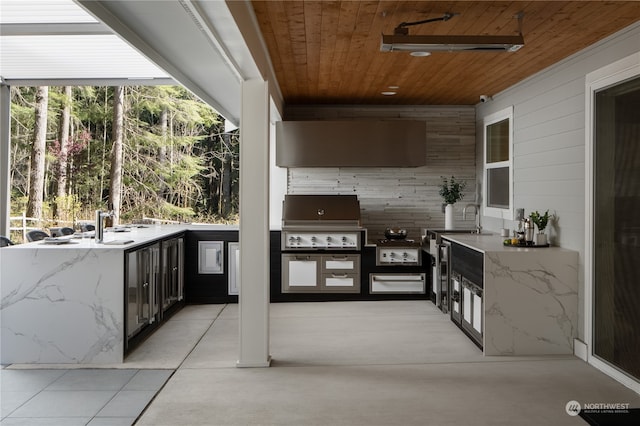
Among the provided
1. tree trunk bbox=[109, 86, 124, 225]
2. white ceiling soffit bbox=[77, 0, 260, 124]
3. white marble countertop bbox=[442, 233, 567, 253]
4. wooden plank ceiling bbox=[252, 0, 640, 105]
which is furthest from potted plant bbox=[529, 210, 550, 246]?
tree trunk bbox=[109, 86, 124, 225]

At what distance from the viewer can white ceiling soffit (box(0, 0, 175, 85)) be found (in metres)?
4.22

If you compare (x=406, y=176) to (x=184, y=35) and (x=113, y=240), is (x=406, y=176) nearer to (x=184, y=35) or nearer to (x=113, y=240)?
(x=113, y=240)

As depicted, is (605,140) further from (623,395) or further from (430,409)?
(430,409)

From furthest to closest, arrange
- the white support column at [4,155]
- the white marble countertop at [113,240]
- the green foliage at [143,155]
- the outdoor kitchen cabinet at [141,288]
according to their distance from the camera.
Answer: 1. the green foliage at [143,155]
2. the white support column at [4,155]
3. the outdoor kitchen cabinet at [141,288]
4. the white marble countertop at [113,240]

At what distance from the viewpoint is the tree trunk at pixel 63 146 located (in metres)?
10.3

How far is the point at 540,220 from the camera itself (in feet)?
15.5

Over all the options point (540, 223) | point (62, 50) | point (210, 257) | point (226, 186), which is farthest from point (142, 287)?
point (226, 186)

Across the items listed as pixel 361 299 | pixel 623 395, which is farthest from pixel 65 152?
pixel 623 395

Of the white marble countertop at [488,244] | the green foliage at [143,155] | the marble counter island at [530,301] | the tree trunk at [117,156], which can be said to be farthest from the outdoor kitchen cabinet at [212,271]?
the tree trunk at [117,156]

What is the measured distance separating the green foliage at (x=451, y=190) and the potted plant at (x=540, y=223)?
2.05 meters

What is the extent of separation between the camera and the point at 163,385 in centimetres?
366

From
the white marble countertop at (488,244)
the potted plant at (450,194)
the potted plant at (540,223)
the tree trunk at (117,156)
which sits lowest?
the white marble countertop at (488,244)

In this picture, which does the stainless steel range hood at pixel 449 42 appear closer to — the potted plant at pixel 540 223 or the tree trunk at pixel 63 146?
the potted plant at pixel 540 223

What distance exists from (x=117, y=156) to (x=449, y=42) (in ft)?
27.7
